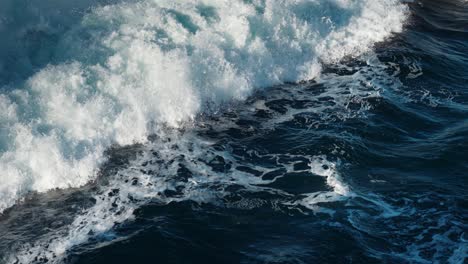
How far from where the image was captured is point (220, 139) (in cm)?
1237

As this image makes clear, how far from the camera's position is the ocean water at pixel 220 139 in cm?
927

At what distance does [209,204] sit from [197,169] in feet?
4.12

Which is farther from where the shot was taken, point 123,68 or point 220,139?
point 123,68

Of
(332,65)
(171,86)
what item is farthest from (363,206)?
(332,65)

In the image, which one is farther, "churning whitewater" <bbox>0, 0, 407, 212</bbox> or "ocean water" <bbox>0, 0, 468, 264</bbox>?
"churning whitewater" <bbox>0, 0, 407, 212</bbox>

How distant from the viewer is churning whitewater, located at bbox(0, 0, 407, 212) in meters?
11.1

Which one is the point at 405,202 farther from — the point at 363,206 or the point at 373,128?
the point at 373,128

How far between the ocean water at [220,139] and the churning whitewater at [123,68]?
4 centimetres

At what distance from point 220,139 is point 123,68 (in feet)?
9.90

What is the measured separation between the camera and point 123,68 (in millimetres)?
13391

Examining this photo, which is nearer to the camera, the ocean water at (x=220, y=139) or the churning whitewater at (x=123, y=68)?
the ocean water at (x=220, y=139)

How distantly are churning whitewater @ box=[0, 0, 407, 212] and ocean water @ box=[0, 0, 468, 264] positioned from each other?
0.13 feet

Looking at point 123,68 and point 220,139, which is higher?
point 123,68

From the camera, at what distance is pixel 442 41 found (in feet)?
63.5
